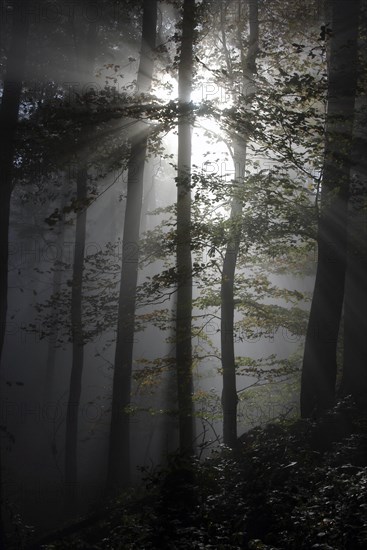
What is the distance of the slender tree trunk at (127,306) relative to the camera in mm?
13711

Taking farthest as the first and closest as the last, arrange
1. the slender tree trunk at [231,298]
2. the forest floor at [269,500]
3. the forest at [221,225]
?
the slender tree trunk at [231,298]
the forest at [221,225]
the forest floor at [269,500]

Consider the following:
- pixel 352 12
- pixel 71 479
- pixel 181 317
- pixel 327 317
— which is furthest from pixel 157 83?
pixel 71 479

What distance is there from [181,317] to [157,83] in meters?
5.91

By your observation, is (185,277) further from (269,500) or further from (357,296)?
(269,500)

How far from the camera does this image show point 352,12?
967cm

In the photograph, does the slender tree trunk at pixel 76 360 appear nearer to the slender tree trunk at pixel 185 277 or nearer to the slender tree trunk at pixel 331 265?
the slender tree trunk at pixel 185 277

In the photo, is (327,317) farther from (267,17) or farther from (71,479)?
(71,479)

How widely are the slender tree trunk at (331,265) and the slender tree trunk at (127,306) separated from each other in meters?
5.25

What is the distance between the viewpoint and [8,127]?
37.3 ft

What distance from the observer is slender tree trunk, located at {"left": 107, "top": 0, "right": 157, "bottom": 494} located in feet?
45.0

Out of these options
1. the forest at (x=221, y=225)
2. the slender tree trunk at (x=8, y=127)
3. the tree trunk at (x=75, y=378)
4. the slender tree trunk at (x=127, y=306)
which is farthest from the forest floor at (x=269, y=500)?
the tree trunk at (x=75, y=378)

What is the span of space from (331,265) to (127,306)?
559cm

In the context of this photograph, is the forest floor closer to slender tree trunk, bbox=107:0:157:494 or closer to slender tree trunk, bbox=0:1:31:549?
slender tree trunk, bbox=0:1:31:549

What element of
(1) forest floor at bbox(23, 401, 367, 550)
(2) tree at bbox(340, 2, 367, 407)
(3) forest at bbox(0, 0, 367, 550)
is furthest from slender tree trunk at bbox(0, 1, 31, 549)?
(2) tree at bbox(340, 2, 367, 407)
